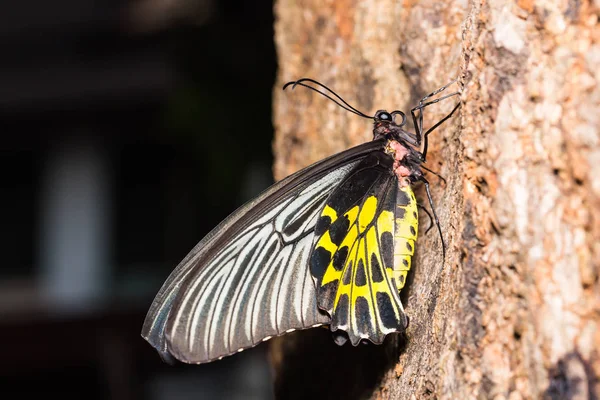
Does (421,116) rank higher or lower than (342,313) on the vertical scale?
higher

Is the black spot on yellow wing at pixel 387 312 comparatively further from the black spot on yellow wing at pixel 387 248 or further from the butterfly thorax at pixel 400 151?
the butterfly thorax at pixel 400 151

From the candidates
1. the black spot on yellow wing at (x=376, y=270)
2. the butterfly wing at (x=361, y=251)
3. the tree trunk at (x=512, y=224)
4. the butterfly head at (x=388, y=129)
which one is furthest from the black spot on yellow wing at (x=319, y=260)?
the butterfly head at (x=388, y=129)

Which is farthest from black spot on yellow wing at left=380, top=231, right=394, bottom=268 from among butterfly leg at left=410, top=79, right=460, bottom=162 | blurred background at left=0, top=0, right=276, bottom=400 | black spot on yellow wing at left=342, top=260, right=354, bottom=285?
blurred background at left=0, top=0, right=276, bottom=400

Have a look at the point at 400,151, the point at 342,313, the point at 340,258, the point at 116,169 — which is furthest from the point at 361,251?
the point at 116,169

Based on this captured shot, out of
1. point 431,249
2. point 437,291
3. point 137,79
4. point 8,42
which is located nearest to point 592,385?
point 437,291

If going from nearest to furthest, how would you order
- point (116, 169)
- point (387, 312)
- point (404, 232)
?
point (387, 312)
point (404, 232)
point (116, 169)

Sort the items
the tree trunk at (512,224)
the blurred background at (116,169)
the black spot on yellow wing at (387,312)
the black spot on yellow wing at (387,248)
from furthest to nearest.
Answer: the blurred background at (116,169) < the black spot on yellow wing at (387,248) < the black spot on yellow wing at (387,312) < the tree trunk at (512,224)

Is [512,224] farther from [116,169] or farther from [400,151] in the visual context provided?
[116,169]
